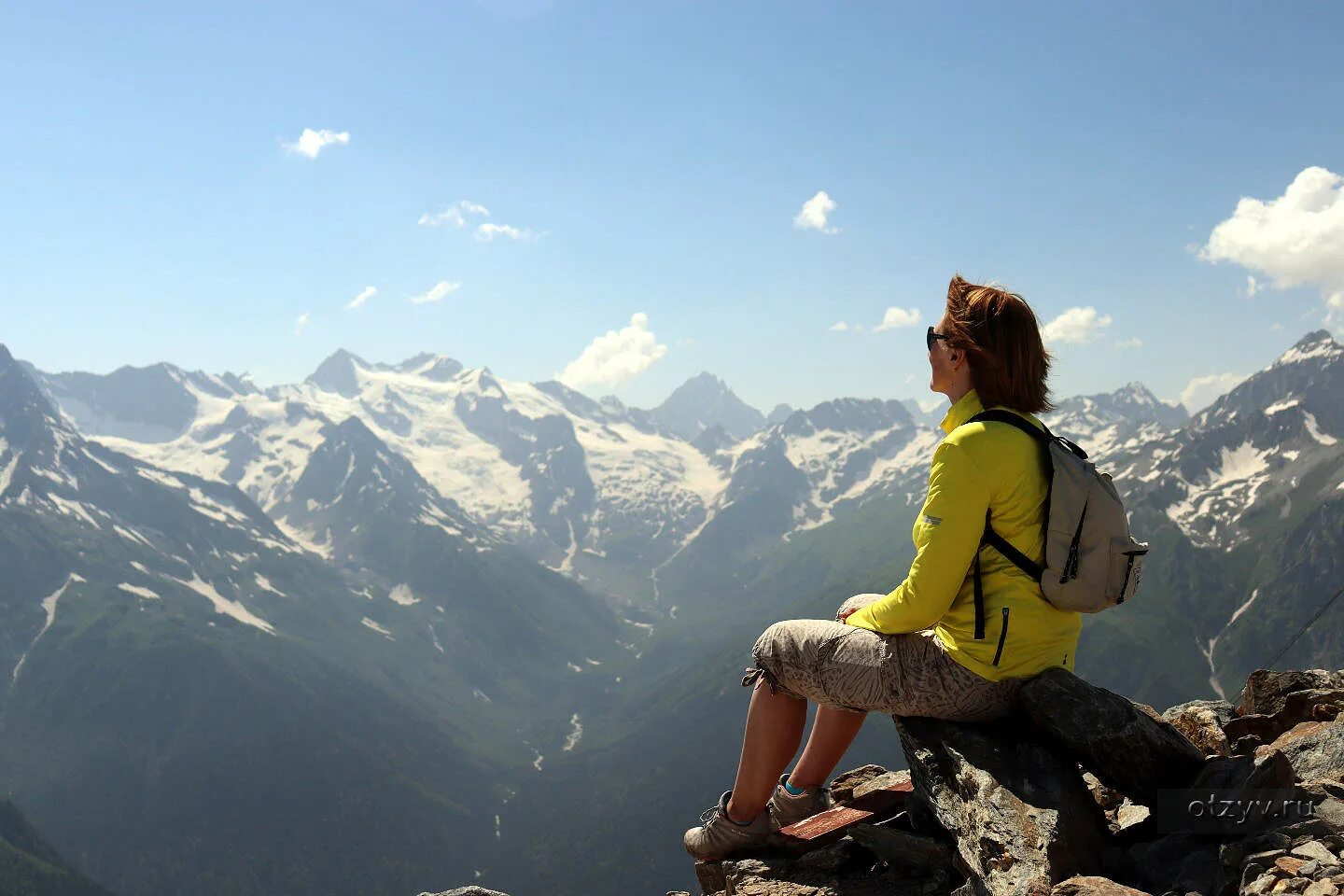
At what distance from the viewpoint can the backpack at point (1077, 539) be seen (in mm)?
7812

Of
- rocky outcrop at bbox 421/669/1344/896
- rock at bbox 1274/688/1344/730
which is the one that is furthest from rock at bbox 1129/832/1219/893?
rock at bbox 1274/688/1344/730

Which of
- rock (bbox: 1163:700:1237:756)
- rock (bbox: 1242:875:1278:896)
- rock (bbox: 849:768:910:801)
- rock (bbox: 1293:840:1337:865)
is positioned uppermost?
rock (bbox: 1293:840:1337:865)

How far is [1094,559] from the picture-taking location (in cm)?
789

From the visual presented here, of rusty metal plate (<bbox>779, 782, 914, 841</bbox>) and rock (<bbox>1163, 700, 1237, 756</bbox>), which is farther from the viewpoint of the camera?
rock (<bbox>1163, 700, 1237, 756</bbox>)

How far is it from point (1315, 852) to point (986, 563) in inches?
129

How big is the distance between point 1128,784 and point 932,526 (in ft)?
11.9

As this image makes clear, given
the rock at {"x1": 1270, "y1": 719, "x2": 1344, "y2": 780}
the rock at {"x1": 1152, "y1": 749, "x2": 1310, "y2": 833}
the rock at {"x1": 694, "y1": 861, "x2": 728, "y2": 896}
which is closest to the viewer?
the rock at {"x1": 1152, "y1": 749, "x2": 1310, "y2": 833}

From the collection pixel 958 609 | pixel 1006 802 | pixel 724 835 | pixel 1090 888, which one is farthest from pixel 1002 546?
pixel 724 835

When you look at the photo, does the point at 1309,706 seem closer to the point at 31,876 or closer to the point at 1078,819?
the point at 1078,819

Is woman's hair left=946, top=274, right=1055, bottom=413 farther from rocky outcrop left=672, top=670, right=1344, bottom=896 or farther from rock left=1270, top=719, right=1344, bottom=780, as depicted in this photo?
rock left=1270, top=719, right=1344, bottom=780

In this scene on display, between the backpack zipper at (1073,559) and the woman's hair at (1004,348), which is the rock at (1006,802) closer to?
the backpack zipper at (1073,559)

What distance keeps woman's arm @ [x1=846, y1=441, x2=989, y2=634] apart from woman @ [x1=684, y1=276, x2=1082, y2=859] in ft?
0.04

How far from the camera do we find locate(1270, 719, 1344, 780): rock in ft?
31.3

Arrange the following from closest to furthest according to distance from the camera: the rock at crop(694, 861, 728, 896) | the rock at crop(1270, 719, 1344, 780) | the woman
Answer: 1. the woman
2. the rock at crop(1270, 719, 1344, 780)
3. the rock at crop(694, 861, 728, 896)
